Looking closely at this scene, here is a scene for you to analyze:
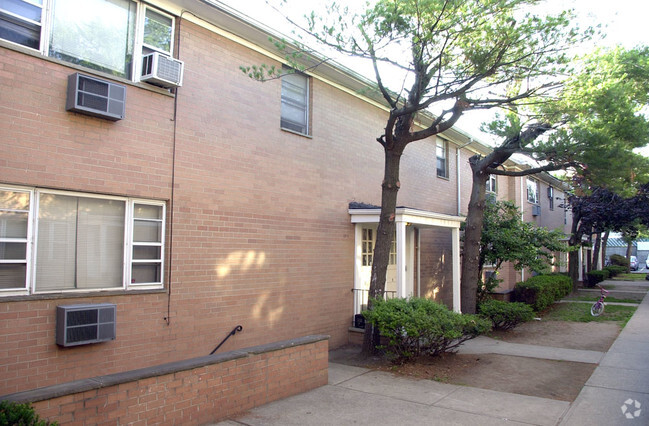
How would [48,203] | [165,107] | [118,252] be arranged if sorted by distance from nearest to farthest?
[48,203] < [118,252] < [165,107]

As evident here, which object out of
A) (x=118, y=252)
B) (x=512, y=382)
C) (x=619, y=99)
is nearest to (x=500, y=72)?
(x=619, y=99)

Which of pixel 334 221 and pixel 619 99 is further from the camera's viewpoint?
pixel 334 221

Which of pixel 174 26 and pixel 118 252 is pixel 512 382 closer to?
pixel 118 252

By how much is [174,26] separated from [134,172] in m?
2.39

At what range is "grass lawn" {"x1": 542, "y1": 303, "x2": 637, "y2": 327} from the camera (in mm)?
14656

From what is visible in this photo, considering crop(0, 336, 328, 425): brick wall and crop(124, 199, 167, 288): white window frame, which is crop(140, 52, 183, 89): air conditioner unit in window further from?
crop(0, 336, 328, 425): brick wall

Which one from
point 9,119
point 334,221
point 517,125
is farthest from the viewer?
point 517,125

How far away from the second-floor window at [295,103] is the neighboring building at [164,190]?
0.12ft

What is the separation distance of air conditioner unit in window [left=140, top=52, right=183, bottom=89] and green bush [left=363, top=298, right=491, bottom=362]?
4.74 m

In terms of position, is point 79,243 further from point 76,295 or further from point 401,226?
point 401,226

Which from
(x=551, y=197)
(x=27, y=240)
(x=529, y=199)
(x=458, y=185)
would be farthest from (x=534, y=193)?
(x=27, y=240)

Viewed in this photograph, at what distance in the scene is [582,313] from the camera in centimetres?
1587

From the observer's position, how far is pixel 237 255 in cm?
838

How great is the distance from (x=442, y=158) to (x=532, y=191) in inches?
420
